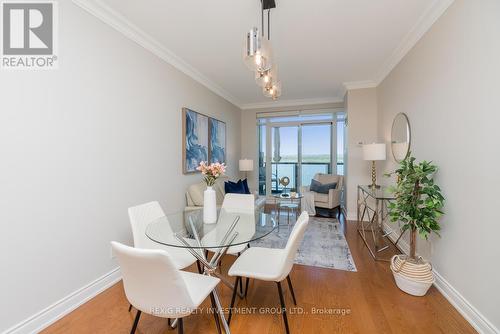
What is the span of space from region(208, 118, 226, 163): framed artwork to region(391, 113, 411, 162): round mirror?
121 inches

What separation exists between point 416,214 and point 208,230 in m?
1.92

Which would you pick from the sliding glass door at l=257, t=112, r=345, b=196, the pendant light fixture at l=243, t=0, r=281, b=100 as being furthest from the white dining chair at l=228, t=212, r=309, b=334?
the sliding glass door at l=257, t=112, r=345, b=196

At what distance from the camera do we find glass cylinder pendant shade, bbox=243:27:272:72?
1.70 m

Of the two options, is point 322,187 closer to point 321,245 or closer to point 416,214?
point 321,245

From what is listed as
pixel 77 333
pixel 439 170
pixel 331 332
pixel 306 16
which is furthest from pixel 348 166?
pixel 77 333

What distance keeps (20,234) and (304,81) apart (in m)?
4.31

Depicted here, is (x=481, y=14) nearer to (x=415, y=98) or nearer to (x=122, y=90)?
(x=415, y=98)

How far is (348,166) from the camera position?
180 inches

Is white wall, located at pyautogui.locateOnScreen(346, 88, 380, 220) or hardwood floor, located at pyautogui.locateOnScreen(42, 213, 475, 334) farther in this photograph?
white wall, located at pyautogui.locateOnScreen(346, 88, 380, 220)

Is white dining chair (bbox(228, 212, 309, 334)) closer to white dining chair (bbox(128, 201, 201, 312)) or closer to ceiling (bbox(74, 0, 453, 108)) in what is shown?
white dining chair (bbox(128, 201, 201, 312))

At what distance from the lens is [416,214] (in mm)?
2080

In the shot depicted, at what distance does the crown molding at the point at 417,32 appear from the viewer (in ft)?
6.85

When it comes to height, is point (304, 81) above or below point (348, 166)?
above

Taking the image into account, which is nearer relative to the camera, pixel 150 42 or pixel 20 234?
pixel 20 234
